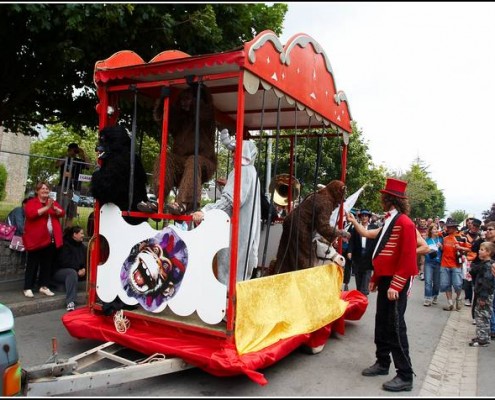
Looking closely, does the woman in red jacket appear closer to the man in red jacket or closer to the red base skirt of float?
the red base skirt of float

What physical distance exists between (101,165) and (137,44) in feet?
11.7

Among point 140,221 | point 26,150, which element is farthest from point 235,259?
point 26,150

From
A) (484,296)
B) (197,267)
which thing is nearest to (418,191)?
(484,296)

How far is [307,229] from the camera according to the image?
5.67 metres

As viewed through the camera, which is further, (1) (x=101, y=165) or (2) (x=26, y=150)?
(2) (x=26, y=150)

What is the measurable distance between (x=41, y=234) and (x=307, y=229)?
3.84m

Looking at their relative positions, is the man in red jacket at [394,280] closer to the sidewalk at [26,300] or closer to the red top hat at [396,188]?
the red top hat at [396,188]

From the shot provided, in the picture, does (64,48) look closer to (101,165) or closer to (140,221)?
(101,165)

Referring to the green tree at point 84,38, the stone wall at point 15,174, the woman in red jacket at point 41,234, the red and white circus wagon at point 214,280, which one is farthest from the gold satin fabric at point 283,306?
the stone wall at point 15,174

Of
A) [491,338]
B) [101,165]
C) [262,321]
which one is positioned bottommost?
[491,338]

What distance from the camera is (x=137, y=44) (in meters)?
7.51

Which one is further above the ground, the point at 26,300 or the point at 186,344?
the point at 186,344

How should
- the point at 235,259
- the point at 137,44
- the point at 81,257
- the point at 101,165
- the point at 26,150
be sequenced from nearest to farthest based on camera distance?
the point at 235,259 < the point at 101,165 < the point at 81,257 < the point at 137,44 < the point at 26,150

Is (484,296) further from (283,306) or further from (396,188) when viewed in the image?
(283,306)
